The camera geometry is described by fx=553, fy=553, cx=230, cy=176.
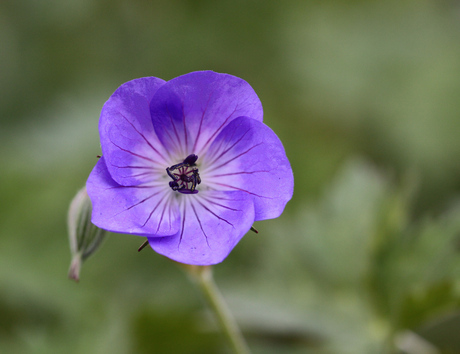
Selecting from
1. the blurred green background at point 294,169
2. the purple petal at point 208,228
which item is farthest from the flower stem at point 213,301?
the blurred green background at point 294,169

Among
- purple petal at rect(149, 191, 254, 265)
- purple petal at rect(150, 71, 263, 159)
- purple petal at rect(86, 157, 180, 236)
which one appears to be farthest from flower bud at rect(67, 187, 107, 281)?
purple petal at rect(150, 71, 263, 159)

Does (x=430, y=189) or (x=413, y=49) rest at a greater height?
(x=413, y=49)

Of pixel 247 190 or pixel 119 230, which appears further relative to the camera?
pixel 247 190

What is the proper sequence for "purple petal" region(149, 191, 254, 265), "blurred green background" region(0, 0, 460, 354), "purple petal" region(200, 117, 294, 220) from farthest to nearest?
"blurred green background" region(0, 0, 460, 354) < "purple petal" region(200, 117, 294, 220) < "purple petal" region(149, 191, 254, 265)

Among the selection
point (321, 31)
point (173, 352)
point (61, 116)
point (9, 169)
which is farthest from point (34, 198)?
point (321, 31)

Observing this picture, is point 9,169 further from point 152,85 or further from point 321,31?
point 321,31

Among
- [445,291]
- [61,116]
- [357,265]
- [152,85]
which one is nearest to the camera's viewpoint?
[152,85]

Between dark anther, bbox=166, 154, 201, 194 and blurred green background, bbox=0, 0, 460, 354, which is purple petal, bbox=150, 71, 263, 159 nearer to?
dark anther, bbox=166, 154, 201, 194
